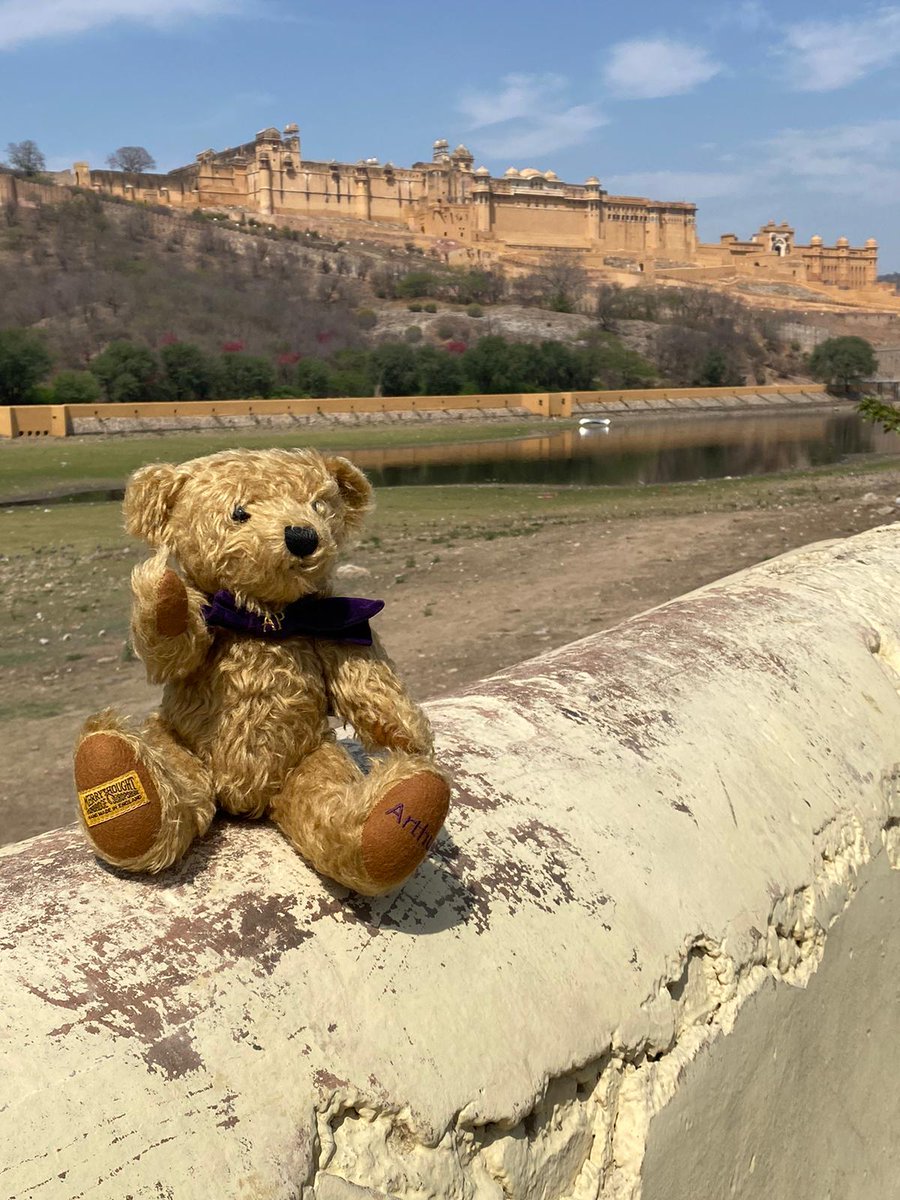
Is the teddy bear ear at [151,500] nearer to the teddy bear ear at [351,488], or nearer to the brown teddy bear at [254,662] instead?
the brown teddy bear at [254,662]

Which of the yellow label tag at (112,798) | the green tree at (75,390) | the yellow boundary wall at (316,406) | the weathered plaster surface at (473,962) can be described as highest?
the green tree at (75,390)

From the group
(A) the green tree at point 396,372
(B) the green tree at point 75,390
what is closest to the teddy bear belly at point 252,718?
(B) the green tree at point 75,390

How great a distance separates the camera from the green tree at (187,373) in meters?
38.1

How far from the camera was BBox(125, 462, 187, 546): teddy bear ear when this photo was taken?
1.63 metres

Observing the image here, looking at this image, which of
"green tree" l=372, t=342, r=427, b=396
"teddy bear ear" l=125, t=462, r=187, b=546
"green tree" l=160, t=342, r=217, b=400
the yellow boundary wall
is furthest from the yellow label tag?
"green tree" l=372, t=342, r=427, b=396

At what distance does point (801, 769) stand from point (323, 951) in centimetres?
122

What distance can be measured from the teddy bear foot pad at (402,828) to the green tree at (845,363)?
198 feet

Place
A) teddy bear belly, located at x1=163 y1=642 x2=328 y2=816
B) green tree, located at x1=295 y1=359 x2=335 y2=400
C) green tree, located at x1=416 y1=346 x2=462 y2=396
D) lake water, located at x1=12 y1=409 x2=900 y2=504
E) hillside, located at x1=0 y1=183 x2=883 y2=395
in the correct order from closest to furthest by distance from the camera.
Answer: teddy bear belly, located at x1=163 y1=642 x2=328 y2=816 < lake water, located at x1=12 y1=409 x2=900 y2=504 < green tree, located at x1=295 y1=359 x2=335 y2=400 < green tree, located at x1=416 y1=346 x2=462 y2=396 < hillside, located at x1=0 y1=183 x2=883 y2=395

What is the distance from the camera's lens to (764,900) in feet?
6.18

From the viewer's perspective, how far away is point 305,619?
163 cm

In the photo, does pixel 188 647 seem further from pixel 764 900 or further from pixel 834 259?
pixel 834 259

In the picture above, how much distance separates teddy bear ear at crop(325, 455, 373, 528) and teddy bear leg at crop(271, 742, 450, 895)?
516mm

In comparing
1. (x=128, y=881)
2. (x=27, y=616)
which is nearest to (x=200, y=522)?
(x=128, y=881)

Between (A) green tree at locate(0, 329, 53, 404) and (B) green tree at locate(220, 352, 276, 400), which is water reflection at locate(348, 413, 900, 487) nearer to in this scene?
(B) green tree at locate(220, 352, 276, 400)
